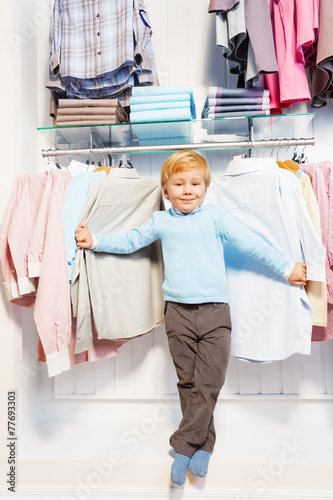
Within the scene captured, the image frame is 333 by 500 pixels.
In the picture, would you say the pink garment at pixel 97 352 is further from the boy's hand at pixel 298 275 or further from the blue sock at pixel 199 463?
the boy's hand at pixel 298 275

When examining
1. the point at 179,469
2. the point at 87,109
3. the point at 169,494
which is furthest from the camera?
the point at 87,109

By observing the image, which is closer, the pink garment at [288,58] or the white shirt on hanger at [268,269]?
the white shirt on hanger at [268,269]

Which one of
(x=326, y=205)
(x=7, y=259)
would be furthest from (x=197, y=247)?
(x=7, y=259)

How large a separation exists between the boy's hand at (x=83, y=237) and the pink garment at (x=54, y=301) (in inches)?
2.3

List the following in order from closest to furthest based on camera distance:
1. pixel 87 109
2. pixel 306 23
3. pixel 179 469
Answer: pixel 179 469
pixel 306 23
pixel 87 109

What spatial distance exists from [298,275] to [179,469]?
84 cm

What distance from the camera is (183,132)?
5.82ft

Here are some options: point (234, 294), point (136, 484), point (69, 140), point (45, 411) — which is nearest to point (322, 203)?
point (234, 294)

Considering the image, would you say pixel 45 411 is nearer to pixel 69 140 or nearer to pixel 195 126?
pixel 69 140

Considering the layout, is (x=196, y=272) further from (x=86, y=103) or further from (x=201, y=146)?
(x=86, y=103)

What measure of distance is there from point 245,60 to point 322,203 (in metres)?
0.74

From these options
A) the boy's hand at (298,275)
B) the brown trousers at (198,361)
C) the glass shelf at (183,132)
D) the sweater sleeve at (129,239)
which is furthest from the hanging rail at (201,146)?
the brown trousers at (198,361)

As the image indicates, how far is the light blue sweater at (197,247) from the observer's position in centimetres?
146

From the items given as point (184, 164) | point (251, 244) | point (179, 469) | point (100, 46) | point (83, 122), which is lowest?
point (179, 469)
